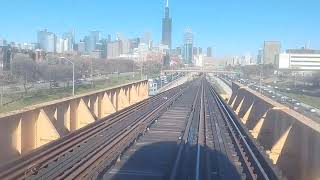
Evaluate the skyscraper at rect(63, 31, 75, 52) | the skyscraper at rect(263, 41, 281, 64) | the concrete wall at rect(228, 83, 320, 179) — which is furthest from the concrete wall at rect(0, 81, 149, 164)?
the skyscraper at rect(63, 31, 75, 52)

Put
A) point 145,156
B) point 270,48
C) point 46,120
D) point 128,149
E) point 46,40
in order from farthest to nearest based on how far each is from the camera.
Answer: point 270,48, point 46,40, point 128,149, point 46,120, point 145,156

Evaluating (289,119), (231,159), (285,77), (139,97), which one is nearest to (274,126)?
(289,119)

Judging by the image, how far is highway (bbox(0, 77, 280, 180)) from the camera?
13.2m

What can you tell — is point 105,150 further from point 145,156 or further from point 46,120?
point 46,120

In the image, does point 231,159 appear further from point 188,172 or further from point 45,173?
point 45,173

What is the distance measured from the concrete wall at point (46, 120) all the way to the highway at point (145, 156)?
51 centimetres

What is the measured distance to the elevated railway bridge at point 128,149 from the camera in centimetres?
1339

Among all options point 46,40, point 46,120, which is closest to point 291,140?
point 46,120

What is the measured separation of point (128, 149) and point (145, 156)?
1.47 metres

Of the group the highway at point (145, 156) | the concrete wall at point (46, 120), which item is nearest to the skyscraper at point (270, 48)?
the concrete wall at point (46, 120)

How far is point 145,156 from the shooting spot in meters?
16.7

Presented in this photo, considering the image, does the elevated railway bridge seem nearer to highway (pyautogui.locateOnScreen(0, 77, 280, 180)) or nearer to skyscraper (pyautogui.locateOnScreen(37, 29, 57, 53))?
highway (pyautogui.locateOnScreen(0, 77, 280, 180))

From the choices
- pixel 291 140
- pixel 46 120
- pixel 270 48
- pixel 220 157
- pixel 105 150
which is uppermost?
pixel 270 48

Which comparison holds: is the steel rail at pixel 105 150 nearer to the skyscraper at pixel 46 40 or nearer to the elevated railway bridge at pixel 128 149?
the elevated railway bridge at pixel 128 149
